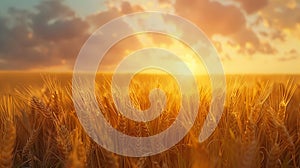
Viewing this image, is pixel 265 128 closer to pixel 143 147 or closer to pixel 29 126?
pixel 143 147

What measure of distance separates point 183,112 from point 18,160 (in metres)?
0.91

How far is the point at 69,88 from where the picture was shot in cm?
296

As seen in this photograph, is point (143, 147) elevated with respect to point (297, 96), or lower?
lower

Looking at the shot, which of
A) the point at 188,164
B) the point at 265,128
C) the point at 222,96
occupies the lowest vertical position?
the point at 188,164

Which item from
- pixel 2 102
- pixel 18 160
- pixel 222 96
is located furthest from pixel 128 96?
pixel 2 102

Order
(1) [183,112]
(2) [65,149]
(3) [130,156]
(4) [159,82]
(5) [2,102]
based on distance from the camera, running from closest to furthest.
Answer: (2) [65,149] < (3) [130,156] < (1) [183,112] < (5) [2,102] < (4) [159,82]

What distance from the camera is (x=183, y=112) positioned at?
2146 mm

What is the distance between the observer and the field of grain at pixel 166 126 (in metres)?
1.65

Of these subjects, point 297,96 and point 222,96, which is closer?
point 222,96

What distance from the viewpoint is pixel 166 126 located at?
2.15 meters

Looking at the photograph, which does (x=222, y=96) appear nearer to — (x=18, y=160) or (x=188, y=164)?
(x=188, y=164)

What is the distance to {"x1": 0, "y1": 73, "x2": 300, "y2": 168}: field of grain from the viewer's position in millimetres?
1650

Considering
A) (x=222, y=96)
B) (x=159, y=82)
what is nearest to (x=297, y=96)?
(x=222, y=96)

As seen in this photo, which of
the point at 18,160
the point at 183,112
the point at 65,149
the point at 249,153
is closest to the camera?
the point at 249,153
